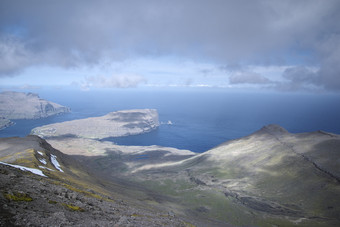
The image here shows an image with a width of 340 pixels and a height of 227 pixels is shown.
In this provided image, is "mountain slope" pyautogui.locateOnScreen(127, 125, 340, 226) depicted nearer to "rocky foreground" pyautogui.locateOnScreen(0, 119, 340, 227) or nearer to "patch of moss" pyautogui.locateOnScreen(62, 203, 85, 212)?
"rocky foreground" pyautogui.locateOnScreen(0, 119, 340, 227)

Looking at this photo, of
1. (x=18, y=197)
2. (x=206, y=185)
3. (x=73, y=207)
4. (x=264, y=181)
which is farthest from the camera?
(x=206, y=185)

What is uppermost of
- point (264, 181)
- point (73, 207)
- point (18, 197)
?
point (18, 197)

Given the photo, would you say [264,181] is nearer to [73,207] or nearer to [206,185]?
[206,185]

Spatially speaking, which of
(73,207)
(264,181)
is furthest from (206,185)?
(73,207)

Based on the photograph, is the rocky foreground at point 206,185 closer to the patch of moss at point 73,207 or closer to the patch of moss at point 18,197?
the patch of moss at point 73,207

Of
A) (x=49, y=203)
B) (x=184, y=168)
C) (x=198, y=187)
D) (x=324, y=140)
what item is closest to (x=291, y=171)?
(x=324, y=140)

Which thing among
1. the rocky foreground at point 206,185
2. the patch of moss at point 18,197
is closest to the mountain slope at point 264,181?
the rocky foreground at point 206,185

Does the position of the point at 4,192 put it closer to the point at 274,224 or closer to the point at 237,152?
the point at 274,224

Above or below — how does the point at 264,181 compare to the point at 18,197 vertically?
below
